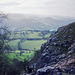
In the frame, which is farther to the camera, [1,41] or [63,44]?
[63,44]

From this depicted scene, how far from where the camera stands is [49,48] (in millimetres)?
35562

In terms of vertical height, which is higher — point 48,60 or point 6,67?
point 48,60

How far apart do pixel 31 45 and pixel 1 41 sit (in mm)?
141107

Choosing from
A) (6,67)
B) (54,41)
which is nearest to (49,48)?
(54,41)

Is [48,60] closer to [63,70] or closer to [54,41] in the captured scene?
[54,41]

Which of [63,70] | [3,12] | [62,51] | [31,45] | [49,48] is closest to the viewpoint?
[63,70]

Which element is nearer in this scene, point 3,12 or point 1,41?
point 3,12

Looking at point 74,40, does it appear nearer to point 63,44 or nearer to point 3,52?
point 63,44

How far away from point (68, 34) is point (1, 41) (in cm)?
1468

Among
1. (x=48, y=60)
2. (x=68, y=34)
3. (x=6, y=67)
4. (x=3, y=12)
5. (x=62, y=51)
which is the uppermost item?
(x=3, y=12)

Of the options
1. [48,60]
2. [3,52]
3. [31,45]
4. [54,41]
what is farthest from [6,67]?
[31,45]

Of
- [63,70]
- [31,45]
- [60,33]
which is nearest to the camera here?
[63,70]

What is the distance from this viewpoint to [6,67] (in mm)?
35594

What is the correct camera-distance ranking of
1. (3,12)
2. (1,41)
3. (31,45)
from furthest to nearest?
(31,45) < (1,41) < (3,12)
